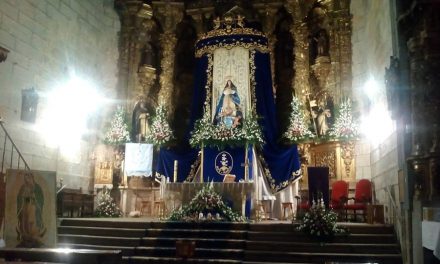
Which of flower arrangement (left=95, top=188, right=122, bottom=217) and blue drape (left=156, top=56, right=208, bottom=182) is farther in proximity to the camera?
blue drape (left=156, top=56, right=208, bottom=182)

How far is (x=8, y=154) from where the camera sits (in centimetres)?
1013

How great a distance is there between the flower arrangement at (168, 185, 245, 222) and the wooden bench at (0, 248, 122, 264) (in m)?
4.05

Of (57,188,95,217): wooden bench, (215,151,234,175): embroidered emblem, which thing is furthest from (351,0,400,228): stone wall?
(57,188,95,217): wooden bench

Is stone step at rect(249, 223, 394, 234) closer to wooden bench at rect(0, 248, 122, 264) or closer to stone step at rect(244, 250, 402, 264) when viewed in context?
stone step at rect(244, 250, 402, 264)

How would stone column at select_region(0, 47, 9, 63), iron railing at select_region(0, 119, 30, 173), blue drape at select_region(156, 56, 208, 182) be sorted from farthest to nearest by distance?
blue drape at select_region(156, 56, 208, 182)
iron railing at select_region(0, 119, 30, 173)
stone column at select_region(0, 47, 9, 63)

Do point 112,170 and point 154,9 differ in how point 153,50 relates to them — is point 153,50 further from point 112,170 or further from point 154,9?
point 112,170

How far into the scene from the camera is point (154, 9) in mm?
15906

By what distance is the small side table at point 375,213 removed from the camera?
9.91 m

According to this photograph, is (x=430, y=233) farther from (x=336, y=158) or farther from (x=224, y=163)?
(x=224, y=163)

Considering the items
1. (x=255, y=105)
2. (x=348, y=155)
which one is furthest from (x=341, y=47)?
(x=348, y=155)

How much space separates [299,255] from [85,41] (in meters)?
9.41

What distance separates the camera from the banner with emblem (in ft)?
41.1

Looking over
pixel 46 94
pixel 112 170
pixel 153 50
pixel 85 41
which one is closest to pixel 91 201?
pixel 112 170

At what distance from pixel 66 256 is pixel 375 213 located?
6800 millimetres
